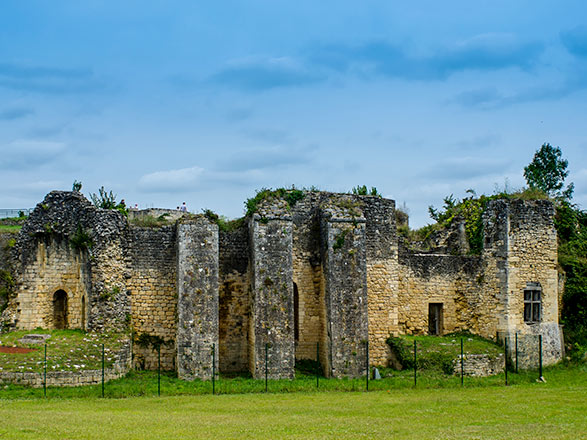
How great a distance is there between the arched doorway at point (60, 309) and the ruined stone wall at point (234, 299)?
5.62 meters

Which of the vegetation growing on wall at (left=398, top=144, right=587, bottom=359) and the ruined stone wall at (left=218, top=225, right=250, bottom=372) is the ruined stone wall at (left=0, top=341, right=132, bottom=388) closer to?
the ruined stone wall at (left=218, top=225, right=250, bottom=372)

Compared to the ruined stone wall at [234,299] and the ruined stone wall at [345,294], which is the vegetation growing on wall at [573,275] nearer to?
the ruined stone wall at [345,294]

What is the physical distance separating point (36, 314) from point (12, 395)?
5950 millimetres

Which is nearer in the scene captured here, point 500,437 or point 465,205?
point 500,437

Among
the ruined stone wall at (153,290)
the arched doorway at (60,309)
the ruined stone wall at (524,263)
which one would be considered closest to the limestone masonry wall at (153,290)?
the ruined stone wall at (153,290)

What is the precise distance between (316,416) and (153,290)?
9.20 metres

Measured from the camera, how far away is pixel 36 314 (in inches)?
966

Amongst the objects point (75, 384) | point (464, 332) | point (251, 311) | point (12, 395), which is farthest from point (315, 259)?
point (12, 395)

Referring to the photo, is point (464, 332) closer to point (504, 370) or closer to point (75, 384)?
point (504, 370)

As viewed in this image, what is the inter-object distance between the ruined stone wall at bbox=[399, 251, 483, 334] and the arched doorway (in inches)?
486

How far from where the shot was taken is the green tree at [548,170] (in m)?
47.0

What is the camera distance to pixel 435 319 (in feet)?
92.0

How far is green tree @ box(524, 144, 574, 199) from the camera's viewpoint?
47.0 m

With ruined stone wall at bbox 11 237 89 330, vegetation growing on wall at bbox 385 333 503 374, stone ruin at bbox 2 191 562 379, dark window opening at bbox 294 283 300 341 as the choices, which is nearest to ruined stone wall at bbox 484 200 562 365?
stone ruin at bbox 2 191 562 379
